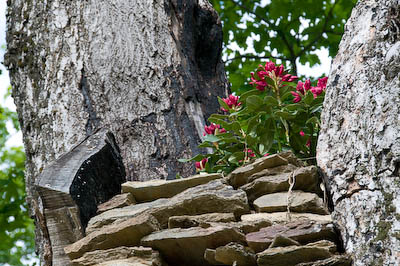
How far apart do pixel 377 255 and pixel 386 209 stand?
0.13 metres

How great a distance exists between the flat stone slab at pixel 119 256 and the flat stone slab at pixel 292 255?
1.24 feet

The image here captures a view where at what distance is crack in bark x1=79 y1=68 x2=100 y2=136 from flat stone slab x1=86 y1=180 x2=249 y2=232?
985 mm

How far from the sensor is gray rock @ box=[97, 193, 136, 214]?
87.0 inches

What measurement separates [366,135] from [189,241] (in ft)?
2.11

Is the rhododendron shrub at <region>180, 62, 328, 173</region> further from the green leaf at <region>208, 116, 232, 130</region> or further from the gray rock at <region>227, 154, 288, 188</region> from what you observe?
the gray rock at <region>227, 154, 288, 188</region>

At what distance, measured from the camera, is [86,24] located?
10.8ft

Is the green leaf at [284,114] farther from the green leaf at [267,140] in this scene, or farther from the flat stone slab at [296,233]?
the flat stone slab at [296,233]

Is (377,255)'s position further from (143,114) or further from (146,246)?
(143,114)

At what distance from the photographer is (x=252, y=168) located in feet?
6.73

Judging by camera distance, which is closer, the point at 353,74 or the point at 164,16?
the point at 353,74

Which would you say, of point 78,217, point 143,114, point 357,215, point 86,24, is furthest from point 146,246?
point 86,24

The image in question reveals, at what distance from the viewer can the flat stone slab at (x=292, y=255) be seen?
1557 millimetres

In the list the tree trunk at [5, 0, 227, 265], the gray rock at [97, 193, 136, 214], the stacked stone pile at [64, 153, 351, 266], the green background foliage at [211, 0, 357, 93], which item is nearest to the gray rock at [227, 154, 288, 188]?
the stacked stone pile at [64, 153, 351, 266]

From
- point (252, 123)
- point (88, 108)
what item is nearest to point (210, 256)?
point (252, 123)
